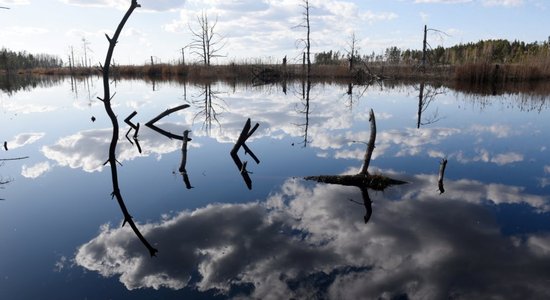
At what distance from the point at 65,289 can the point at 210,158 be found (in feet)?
21.7

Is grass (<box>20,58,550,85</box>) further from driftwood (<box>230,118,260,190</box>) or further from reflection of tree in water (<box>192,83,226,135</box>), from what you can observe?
driftwood (<box>230,118,260,190</box>)

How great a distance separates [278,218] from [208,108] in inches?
579

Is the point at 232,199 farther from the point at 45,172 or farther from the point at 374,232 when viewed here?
the point at 45,172

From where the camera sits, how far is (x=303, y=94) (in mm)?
27172

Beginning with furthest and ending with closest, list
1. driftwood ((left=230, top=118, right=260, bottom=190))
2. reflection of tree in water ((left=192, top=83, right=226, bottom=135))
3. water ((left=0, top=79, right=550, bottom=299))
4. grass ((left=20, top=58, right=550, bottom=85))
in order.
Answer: grass ((left=20, top=58, right=550, bottom=85))
reflection of tree in water ((left=192, top=83, right=226, bottom=135))
driftwood ((left=230, top=118, right=260, bottom=190))
water ((left=0, top=79, right=550, bottom=299))

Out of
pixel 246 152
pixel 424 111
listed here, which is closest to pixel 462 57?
pixel 424 111

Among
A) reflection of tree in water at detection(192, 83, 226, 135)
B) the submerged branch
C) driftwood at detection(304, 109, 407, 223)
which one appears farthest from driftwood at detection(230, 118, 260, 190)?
reflection of tree in water at detection(192, 83, 226, 135)

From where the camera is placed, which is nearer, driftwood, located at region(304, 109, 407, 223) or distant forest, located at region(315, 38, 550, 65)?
driftwood, located at region(304, 109, 407, 223)

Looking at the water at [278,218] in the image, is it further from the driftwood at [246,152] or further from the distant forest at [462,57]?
the distant forest at [462,57]

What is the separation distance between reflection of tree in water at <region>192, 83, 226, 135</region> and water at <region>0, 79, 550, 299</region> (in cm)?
193


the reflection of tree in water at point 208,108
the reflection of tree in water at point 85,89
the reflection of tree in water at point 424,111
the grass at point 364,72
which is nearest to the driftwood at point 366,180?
the reflection of tree in water at point 208,108

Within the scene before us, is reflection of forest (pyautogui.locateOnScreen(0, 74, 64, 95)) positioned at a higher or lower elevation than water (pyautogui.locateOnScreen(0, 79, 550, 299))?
higher

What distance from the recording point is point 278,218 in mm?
7152

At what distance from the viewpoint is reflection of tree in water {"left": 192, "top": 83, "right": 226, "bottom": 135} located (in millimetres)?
16891
